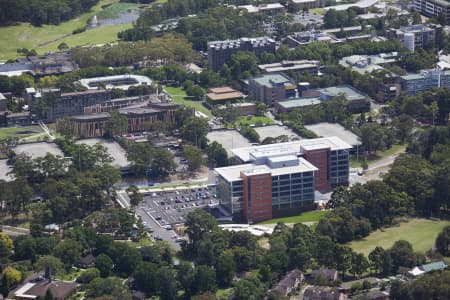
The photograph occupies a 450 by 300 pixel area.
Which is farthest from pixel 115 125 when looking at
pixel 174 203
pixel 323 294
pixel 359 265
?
pixel 323 294

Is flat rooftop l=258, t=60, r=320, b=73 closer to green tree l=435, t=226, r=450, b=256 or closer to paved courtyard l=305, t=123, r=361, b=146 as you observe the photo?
paved courtyard l=305, t=123, r=361, b=146

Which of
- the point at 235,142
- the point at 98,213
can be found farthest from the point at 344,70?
the point at 98,213

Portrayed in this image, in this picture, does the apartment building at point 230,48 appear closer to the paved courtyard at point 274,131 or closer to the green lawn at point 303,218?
the paved courtyard at point 274,131

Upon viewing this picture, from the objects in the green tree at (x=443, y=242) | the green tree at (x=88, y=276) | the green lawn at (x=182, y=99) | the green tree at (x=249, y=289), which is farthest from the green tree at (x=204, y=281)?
the green lawn at (x=182, y=99)

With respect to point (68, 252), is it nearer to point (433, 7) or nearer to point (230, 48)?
point (230, 48)

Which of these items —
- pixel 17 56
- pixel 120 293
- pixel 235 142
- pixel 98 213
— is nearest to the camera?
pixel 120 293

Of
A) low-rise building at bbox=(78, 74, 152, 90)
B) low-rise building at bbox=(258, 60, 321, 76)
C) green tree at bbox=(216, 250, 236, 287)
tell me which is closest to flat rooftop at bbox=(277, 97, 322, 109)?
low-rise building at bbox=(258, 60, 321, 76)

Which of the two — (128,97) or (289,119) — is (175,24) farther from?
(289,119)
